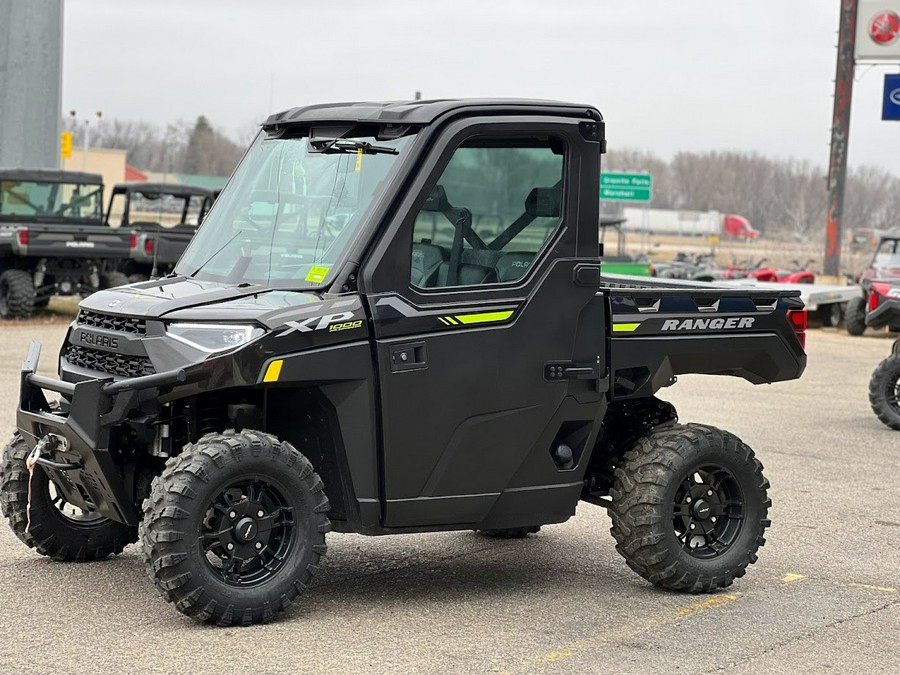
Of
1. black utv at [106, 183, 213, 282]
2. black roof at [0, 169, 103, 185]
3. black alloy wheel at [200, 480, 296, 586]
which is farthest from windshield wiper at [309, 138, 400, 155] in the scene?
black roof at [0, 169, 103, 185]

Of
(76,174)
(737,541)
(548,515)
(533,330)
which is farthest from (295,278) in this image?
(76,174)

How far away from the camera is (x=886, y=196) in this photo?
448ft

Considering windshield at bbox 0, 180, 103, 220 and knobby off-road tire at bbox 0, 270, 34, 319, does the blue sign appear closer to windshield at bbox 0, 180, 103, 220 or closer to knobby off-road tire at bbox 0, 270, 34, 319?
windshield at bbox 0, 180, 103, 220

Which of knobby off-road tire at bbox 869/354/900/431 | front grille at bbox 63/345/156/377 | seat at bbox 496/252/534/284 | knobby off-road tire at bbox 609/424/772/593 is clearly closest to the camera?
front grille at bbox 63/345/156/377

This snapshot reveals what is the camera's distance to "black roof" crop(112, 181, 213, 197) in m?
23.8

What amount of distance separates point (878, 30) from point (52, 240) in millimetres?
22267

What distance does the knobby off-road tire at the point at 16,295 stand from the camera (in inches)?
875

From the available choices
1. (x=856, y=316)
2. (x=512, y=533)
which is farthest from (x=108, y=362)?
(x=856, y=316)

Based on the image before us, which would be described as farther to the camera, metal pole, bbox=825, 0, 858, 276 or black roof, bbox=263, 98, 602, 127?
metal pole, bbox=825, 0, 858, 276

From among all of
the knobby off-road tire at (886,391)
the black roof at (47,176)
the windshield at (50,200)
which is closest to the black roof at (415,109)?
the knobby off-road tire at (886,391)

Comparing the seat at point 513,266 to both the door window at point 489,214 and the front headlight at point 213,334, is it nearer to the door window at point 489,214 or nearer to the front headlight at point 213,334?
the door window at point 489,214

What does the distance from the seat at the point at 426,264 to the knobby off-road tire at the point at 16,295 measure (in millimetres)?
17171

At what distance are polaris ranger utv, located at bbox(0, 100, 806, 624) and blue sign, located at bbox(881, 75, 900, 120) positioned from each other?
1104 inches

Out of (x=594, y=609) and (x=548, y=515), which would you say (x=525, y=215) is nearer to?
(x=548, y=515)
